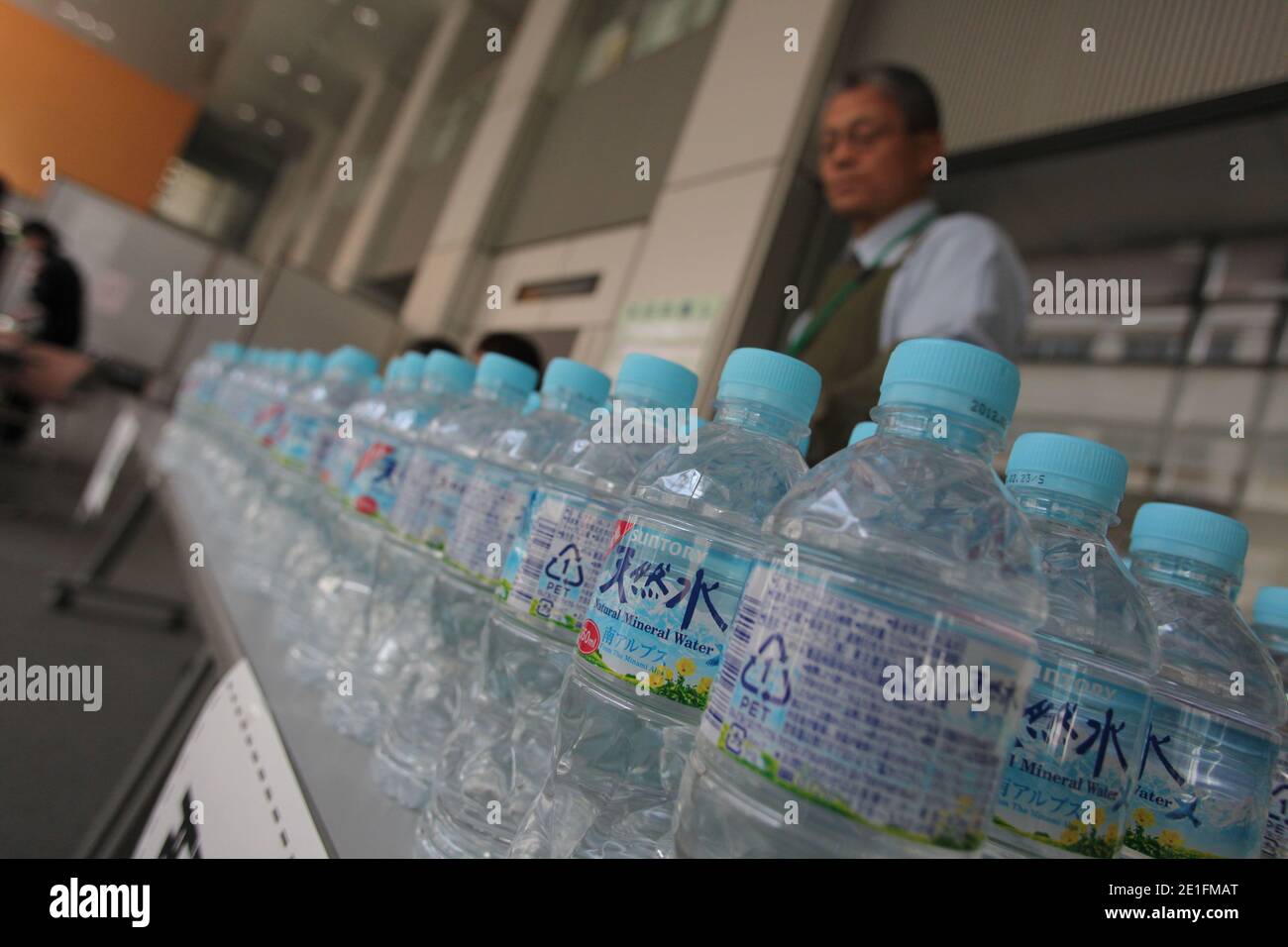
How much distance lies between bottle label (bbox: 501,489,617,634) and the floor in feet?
5.12

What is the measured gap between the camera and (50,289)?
4695 millimetres

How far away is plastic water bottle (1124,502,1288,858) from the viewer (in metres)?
0.59

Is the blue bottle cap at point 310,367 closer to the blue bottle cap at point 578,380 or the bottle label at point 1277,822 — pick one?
the blue bottle cap at point 578,380

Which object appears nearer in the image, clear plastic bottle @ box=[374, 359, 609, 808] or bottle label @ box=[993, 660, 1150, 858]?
bottle label @ box=[993, 660, 1150, 858]

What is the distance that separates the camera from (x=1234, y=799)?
0.59 meters

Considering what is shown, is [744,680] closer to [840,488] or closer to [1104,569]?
[840,488]

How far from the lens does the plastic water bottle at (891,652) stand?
1.37ft

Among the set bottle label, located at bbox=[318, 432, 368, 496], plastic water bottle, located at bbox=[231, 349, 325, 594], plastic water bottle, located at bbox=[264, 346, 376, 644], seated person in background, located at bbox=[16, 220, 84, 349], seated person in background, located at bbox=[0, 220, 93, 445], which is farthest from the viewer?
seated person in background, located at bbox=[16, 220, 84, 349]

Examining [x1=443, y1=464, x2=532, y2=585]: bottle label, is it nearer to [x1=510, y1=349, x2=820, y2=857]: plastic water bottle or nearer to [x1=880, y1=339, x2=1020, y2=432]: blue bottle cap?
[x1=510, y1=349, x2=820, y2=857]: plastic water bottle

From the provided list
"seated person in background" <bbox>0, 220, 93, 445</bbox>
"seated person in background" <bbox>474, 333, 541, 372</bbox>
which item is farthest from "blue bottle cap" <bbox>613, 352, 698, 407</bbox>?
"seated person in background" <bbox>0, 220, 93, 445</bbox>

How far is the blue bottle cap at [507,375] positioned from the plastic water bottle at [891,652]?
71cm

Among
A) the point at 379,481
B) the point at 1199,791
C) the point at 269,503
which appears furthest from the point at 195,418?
the point at 1199,791
